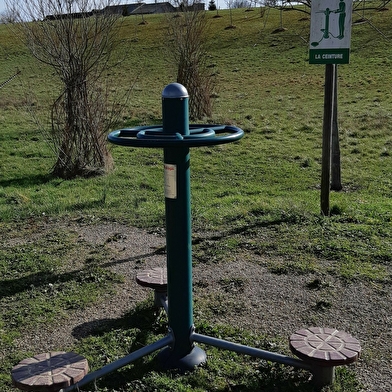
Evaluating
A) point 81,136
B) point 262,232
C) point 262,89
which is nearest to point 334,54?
point 262,232

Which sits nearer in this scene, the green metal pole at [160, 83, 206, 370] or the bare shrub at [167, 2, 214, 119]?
the green metal pole at [160, 83, 206, 370]

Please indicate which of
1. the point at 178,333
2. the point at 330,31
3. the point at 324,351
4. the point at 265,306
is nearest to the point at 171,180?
the point at 178,333

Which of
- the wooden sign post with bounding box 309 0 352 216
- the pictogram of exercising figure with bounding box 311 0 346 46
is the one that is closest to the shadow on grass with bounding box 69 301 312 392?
the wooden sign post with bounding box 309 0 352 216

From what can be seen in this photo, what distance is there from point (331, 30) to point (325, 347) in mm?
3382

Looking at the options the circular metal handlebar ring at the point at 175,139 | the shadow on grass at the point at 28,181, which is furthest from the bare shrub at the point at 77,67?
the circular metal handlebar ring at the point at 175,139

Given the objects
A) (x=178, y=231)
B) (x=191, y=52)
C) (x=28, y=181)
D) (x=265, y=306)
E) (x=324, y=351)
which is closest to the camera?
(x=324, y=351)

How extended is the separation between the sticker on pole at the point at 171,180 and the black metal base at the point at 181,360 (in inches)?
36.3

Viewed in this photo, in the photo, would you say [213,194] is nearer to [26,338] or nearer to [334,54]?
[334,54]

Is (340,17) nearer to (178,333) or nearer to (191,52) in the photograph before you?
(178,333)

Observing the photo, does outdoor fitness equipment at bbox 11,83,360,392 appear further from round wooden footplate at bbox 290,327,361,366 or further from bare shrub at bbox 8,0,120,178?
bare shrub at bbox 8,0,120,178

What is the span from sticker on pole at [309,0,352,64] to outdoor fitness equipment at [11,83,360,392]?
8.11 ft

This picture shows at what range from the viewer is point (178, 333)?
3008mm

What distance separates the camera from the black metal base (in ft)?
9.79

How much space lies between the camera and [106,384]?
113 inches
